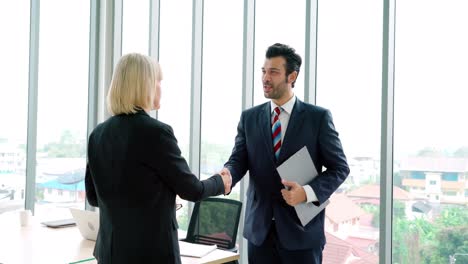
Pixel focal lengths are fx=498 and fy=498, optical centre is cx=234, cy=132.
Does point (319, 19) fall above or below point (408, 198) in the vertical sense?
above

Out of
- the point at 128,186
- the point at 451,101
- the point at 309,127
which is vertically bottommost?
the point at 128,186

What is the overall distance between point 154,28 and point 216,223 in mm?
2667

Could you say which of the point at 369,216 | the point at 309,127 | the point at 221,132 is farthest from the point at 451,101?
the point at 221,132

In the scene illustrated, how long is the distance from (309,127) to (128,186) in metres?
1.05

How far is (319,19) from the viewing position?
12.9 ft

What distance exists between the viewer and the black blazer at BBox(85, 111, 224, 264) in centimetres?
187

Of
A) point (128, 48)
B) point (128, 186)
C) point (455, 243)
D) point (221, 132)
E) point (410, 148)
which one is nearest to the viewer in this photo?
point (128, 186)

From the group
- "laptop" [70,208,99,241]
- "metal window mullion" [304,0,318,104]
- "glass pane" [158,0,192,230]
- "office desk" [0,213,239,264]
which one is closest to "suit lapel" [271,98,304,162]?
"office desk" [0,213,239,264]

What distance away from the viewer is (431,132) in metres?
3.36

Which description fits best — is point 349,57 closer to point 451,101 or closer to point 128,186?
point 451,101

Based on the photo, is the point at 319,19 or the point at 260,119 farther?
the point at 319,19

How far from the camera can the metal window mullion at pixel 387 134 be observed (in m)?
3.46

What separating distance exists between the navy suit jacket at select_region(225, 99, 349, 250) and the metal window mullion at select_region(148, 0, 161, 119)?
2755 millimetres

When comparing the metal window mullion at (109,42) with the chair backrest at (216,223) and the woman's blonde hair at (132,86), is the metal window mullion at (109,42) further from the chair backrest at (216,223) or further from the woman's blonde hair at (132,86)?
the woman's blonde hair at (132,86)
